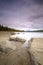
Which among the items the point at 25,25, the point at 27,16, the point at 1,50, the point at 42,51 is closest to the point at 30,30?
the point at 25,25

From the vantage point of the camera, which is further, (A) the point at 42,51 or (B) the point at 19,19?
(B) the point at 19,19

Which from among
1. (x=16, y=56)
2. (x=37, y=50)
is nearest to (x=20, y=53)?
(x=16, y=56)

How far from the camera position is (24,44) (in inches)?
51.1

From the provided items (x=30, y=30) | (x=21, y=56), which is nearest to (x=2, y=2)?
(x=30, y=30)

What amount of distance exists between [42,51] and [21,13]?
0.61 meters

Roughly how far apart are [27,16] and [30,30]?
0.21 metres

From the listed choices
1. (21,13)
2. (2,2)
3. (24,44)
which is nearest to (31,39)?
(24,44)

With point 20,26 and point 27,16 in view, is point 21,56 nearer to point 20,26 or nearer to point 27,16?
point 20,26

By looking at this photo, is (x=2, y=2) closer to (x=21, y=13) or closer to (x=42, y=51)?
(x=21, y=13)

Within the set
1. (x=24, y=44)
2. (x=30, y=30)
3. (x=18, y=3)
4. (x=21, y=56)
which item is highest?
(x=18, y=3)

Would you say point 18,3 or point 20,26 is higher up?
point 18,3

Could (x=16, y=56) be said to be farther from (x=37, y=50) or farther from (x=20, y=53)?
(x=37, y=50)

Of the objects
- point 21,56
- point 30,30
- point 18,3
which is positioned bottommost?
point 21,56

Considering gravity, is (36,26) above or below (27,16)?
below
